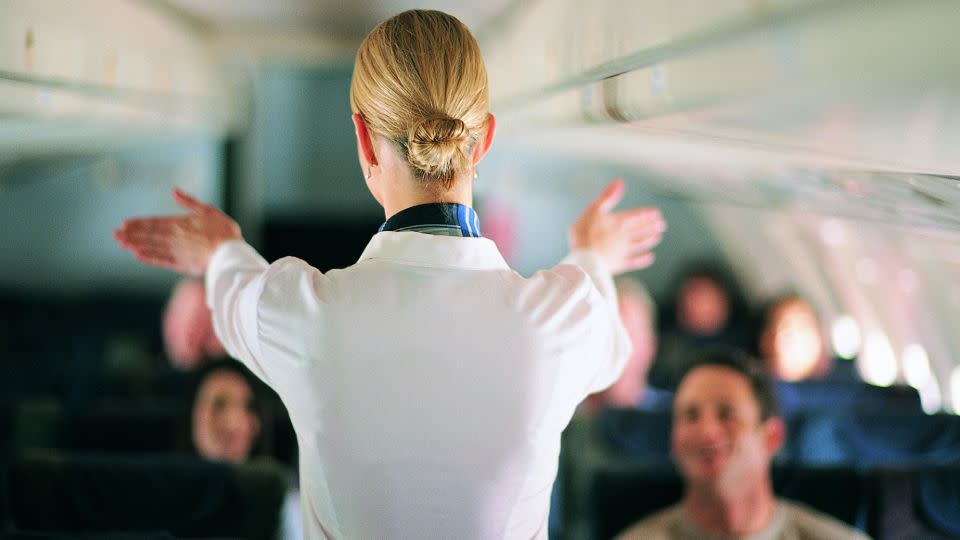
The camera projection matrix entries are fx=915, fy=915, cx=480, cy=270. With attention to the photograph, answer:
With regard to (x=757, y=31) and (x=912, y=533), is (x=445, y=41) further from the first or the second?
(x=912, y=533)

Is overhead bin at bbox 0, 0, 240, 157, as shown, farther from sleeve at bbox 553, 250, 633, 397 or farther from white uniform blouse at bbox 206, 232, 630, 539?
sleeve at bbox 553, 250, 633, 397

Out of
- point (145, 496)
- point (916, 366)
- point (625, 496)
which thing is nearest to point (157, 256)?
point (145, 496)

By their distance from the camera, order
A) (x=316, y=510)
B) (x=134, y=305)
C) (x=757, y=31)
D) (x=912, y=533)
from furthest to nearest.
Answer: (x=134, y=305) < (x=912, y=533) < (x=757, y=31) < (x=316, y=510)

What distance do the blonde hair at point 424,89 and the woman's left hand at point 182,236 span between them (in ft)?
1.24

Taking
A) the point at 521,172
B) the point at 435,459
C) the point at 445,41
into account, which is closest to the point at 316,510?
the point at 435,459

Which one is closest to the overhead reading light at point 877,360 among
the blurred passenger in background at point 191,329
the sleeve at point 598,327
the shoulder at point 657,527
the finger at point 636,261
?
the shoulder at point 657,527

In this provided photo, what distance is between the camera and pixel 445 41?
127cm

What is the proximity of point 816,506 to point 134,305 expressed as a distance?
6608 mm

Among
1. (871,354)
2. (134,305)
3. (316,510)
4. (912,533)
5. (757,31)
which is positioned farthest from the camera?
(134,305)

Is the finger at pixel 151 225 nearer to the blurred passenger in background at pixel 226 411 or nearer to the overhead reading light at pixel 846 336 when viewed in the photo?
the blurred passenger in background at pixel 226 411

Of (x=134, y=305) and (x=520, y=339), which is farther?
(x=134, y=305)

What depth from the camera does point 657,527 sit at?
274 centimetres

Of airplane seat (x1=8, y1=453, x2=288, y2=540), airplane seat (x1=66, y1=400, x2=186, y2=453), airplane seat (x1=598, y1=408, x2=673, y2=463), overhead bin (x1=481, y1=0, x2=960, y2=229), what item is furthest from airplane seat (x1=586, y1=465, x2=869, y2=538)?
airplane seat (x1=66, y1=400, x2=186, y2=453)

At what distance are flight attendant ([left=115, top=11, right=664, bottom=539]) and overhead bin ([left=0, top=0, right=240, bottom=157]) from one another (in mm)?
1297
